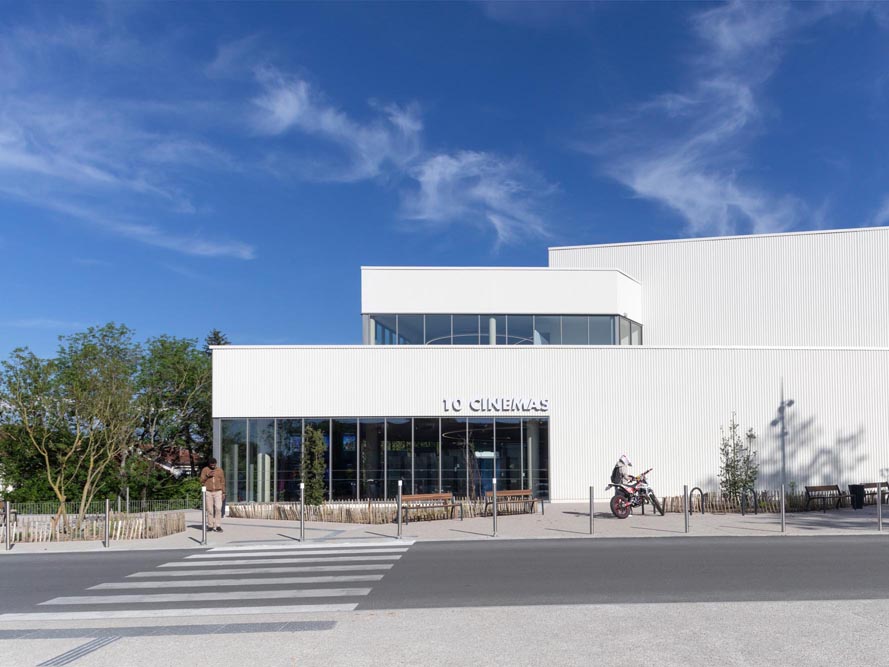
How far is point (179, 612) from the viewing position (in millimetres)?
10586

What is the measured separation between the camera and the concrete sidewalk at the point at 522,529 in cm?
1861

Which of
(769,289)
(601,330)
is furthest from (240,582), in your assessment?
(769,289)

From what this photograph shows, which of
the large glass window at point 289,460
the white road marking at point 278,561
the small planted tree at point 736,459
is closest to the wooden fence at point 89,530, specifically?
the white road marking at point 278,561

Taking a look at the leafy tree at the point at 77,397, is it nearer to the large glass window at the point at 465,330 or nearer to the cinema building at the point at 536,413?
the cinema building at the point at 536,413

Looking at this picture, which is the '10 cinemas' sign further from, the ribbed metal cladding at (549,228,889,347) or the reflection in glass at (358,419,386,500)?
the ribbed metal cladding at (549,228,889,347)

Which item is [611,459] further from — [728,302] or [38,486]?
[38,486]

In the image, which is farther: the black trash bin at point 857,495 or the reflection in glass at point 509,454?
the reflection in glass at point 509,454

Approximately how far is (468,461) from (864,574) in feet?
57.4

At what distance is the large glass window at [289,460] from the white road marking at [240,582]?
15226 mm

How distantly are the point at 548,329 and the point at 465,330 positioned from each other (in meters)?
3.26

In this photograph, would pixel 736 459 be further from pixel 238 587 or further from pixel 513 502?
pixel 238 587

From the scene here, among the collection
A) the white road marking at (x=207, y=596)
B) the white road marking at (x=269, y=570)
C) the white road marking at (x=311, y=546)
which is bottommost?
the white road marking at (x=311, y=546)

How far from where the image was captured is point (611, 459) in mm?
29500

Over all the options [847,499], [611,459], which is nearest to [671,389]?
[611,459]
